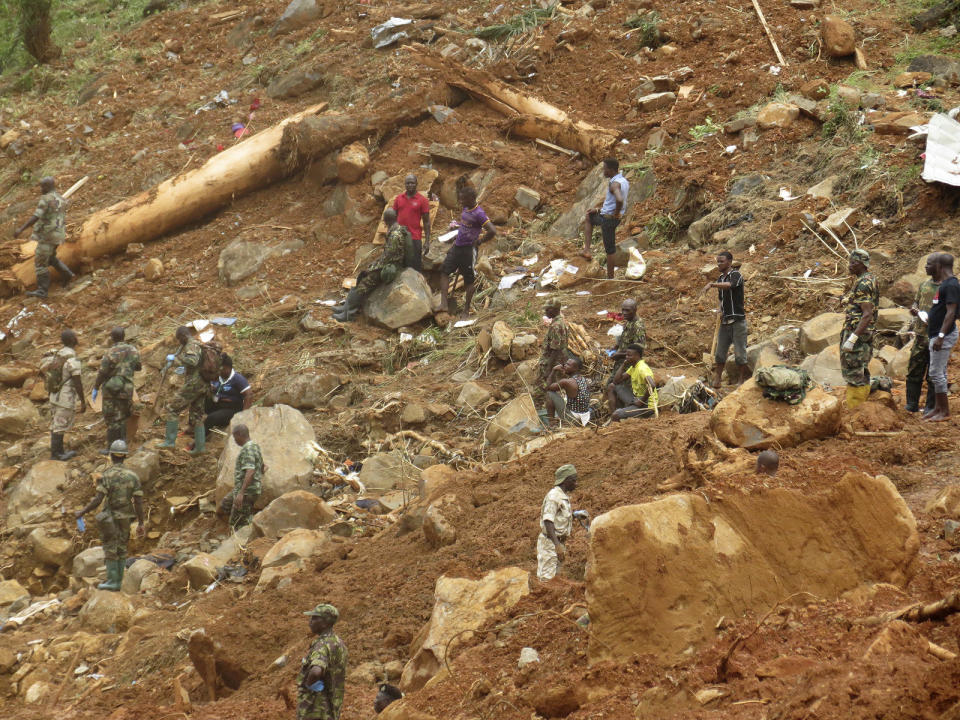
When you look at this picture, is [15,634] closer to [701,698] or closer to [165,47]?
[701,698]

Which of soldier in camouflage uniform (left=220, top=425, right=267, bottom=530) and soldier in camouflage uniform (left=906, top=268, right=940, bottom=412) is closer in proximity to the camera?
soldier in camouflage uniform (left=906, top=268, right=940, bottom=412)

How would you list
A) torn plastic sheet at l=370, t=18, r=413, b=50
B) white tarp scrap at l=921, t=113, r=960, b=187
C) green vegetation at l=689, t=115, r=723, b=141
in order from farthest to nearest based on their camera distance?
torn plastic sheet at l=370, t=18, r=413, b=50 → green vegetation at l=689, t=115, r=723, b=141 → white tarp scrap at l=921, t=113, r=960, b=187

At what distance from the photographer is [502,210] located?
1330 cm

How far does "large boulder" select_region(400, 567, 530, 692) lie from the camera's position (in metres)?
6.08

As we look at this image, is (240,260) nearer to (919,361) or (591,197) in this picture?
(591,197)

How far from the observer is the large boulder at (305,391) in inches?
428

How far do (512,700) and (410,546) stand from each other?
2.73 m

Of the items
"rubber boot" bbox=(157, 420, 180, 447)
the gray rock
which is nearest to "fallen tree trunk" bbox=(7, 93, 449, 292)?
the gray rock

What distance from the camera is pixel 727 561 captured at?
209 inches

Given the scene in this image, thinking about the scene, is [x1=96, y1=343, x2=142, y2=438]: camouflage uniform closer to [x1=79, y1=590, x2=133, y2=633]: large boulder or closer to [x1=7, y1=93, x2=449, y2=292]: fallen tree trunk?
[x1=79, y1=590, x2=133, y2=633]: large boulder

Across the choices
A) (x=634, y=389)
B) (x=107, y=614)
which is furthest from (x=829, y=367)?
(x=107, y=614)

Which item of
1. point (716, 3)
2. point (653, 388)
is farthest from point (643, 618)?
point (716, 3)

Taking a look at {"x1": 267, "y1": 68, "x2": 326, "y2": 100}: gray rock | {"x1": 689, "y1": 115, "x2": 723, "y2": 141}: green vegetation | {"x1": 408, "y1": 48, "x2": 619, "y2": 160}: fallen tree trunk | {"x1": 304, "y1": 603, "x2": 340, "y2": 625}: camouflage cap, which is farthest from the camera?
{"x1": 267, "y1": 68, "x2": 326, "y2": 100}: gray rock

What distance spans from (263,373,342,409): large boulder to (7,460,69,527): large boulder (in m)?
2.30
